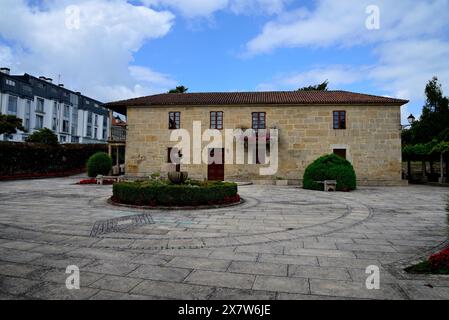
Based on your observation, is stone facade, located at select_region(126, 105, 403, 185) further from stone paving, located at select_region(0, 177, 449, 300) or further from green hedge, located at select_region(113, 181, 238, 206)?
stone paving, located at select_region(0, 177, 449, 300)

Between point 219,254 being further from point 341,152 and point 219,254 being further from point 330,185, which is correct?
point 341,152

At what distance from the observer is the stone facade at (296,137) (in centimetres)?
1928

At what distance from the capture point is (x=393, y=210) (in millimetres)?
8805

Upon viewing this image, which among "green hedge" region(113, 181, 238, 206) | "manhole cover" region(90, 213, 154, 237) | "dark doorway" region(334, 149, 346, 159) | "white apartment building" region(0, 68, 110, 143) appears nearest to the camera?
"manhole cover" region(90, 213, 154, 237)

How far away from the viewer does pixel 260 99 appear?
2081 cm

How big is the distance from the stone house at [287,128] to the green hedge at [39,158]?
7.51m

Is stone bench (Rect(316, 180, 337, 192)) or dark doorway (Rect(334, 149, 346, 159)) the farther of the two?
dark doorway (Rect(334, 149, 346, 159))

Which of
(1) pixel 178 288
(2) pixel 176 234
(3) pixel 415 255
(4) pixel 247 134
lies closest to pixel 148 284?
(1) pixel 178 288

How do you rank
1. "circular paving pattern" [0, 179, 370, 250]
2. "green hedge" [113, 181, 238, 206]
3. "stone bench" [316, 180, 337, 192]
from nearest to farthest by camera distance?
1. "circular paving pattern" [0, 179, 370, 250]
2. "green hedge" [113, 181, 238, 206]
3. "stone bench" [316, 180, 337, 192]

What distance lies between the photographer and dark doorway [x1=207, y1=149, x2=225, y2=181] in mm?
20375

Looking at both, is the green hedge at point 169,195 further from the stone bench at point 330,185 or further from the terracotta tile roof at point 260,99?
the terracotta tile roof at point 260,99

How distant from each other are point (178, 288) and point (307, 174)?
14.1 metres

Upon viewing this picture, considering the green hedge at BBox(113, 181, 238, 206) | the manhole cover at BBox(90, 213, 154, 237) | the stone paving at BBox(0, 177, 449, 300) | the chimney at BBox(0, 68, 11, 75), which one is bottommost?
the stone paving at BBox(0, 177, 449, 300)

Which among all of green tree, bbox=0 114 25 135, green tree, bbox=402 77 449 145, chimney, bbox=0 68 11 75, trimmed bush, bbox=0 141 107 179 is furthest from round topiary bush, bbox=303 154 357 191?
chimney, bbox=0 68 11 75
